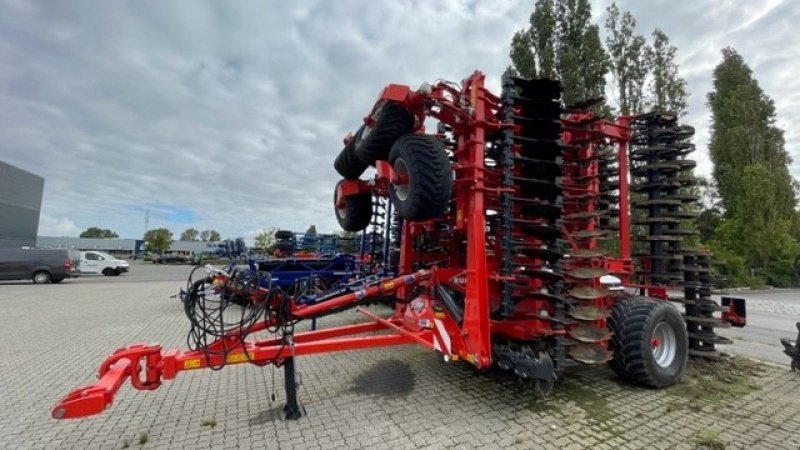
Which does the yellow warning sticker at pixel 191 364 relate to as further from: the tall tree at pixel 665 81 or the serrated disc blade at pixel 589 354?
the tall tree at pixel 665 81

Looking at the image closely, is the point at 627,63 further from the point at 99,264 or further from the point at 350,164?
the point at 99,264

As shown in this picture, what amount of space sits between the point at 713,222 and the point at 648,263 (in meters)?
29.2

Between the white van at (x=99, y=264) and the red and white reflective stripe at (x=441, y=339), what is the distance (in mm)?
28179

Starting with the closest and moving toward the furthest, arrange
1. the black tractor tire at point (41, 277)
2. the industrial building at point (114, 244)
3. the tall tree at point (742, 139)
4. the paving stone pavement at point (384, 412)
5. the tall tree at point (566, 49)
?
the paving stone pavement at point (384, 412) → the tall tree at point (566, 49) → the black tractor tire at point (41, 277) → the tall tree at point (742, 139) → the industrial building at point (114, 244)

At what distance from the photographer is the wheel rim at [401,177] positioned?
409 cm

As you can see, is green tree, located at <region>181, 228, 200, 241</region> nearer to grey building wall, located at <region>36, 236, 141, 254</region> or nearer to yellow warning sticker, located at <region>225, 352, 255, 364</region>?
grey building wall, located at <region>36, 236, 141, 254</region>

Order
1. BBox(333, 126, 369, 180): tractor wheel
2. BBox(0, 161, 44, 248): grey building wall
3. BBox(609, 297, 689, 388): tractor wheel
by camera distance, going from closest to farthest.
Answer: BBox(609, 297, 689, 388): tractor wheel → BBox(333, 126, 369, 180): tractor wheel → BBox(0, 161, 44, 248): grey building wall

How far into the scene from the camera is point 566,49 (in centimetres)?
1709

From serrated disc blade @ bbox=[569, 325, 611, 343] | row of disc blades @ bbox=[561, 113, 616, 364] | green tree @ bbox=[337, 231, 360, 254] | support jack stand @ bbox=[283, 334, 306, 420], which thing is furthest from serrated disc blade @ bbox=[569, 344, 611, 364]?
green tree @ bbox=[337, 231, 360, 254]

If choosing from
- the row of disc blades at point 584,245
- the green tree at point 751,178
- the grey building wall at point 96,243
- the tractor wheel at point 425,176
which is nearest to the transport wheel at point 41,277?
the tractor wheel at point 425,176

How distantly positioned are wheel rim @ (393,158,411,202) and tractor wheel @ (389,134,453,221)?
0.19 ft

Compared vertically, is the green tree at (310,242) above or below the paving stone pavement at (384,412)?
above

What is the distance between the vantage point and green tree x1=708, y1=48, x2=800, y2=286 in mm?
20578

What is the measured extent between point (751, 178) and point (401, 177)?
2474 cm
